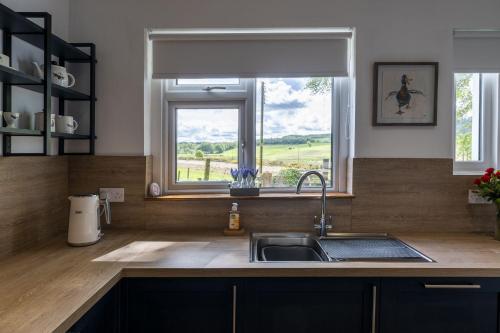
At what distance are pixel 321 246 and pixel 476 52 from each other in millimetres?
1620

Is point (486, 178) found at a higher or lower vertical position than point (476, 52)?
lower

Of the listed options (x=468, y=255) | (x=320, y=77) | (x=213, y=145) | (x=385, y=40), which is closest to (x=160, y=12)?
(x=213, y=145)

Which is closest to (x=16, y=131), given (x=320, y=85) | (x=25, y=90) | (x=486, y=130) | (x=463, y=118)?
(x=25, y=90)

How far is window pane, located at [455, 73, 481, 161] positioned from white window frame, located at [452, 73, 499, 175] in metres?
0.02

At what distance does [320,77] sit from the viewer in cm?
204

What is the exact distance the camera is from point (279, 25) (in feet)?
6.35

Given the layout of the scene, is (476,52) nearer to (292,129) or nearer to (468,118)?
(468,118)

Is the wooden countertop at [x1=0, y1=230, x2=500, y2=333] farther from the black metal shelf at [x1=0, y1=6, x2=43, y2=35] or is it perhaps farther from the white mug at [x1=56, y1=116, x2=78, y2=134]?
the black metal shelf at [x1=0, y1=6, x2=43, y2=35]

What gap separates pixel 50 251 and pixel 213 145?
3.63ft

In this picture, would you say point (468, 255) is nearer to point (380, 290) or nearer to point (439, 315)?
point (439, 315)

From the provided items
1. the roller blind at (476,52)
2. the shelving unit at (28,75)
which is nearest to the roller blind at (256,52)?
the shelving unit at (28,75)

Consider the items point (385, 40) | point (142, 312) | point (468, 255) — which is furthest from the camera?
point (385, 40)

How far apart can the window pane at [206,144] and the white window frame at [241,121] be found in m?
0.04

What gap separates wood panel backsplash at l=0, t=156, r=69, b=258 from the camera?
1430mm
